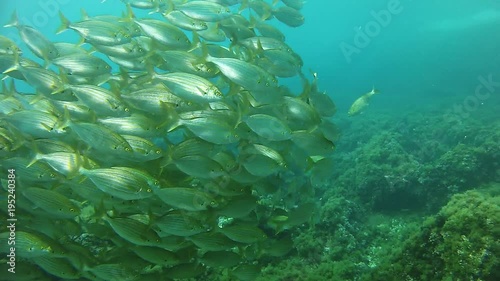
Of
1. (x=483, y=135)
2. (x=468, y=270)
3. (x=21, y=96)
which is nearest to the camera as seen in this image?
(x=468, y=270)

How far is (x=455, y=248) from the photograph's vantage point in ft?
12.9

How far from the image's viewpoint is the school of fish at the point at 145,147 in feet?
12.4

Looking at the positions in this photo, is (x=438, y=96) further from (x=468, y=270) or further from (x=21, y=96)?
(x=21, y=96)

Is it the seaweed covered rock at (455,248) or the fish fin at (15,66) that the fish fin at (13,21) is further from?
the seaweed covered rock at (455,248)

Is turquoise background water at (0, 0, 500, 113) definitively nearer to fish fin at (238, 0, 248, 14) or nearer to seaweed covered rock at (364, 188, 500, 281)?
fish fin at (238, 0, 248, 14)

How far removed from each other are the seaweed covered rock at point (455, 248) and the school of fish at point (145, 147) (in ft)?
4.46

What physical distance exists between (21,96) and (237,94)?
286cm

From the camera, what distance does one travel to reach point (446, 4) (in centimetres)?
5578

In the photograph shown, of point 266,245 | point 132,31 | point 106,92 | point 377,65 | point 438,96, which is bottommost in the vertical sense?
point 377,65

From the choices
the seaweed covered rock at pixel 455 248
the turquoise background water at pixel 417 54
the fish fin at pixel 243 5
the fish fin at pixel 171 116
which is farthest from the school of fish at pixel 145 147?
the turquoise background water at pixel 417 54

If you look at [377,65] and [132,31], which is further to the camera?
[377,65]

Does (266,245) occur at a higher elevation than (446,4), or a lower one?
lower

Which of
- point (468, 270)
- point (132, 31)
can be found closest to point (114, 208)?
point (132, 31)

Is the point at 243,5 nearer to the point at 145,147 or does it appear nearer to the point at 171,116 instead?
the point at 171,116
